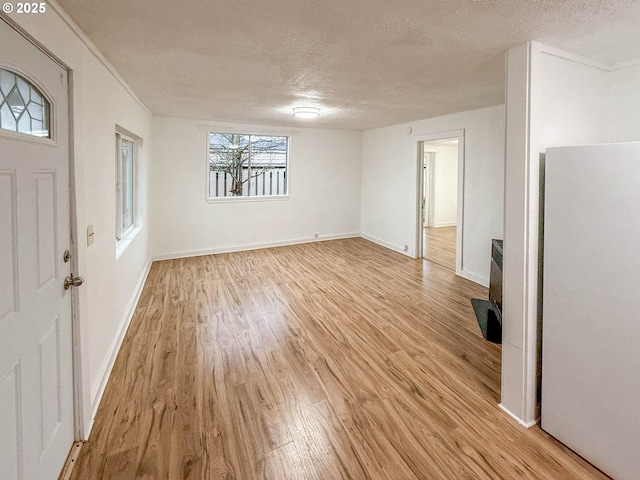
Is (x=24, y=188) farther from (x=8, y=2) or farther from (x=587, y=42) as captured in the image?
(x=587, y=42)

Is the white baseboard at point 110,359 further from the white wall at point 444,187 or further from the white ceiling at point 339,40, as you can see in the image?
the white wall at point 444,187

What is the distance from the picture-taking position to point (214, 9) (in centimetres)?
162

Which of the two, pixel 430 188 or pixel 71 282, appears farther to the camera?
pixel 430 188

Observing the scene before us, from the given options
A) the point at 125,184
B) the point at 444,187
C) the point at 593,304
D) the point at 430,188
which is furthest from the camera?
the point at 444,187

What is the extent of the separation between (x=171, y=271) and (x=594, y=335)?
16.0 feet

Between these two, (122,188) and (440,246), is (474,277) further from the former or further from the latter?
(122,188)

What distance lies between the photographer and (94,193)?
2123 mm

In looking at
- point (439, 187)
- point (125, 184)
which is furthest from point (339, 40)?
point (439, 187)

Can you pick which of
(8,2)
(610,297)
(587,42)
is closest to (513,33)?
(587,42)

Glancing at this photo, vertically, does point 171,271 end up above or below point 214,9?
below

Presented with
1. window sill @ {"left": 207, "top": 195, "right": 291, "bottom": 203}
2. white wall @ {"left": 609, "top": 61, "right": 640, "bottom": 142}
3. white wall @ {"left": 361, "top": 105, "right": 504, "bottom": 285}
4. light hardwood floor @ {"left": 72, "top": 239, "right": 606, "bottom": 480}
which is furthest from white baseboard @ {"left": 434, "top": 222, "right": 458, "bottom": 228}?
white wall @ {"left": 609, "top": 61, "right": 640, "bottom": 142}

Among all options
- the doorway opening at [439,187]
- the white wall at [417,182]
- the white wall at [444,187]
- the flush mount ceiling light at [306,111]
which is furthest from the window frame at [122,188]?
the white wall at [444,187]

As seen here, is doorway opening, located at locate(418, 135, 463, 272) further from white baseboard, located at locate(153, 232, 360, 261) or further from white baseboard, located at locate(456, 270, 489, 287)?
white baseboard, located at locate(456, 270, 489, 287)

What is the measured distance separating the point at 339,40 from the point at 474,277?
12.2 feet
